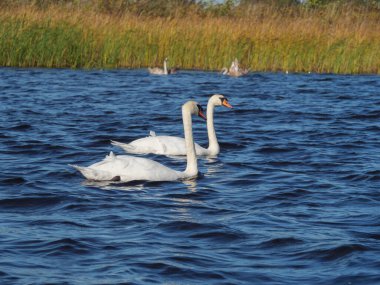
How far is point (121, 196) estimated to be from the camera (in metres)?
8.41

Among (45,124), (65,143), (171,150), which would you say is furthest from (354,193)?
(45,124)

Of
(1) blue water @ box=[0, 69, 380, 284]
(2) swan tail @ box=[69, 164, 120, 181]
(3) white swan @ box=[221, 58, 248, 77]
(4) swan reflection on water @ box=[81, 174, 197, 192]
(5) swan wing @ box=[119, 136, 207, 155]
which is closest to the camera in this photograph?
(1) blue water @ box=[0, 69, 380, 284]

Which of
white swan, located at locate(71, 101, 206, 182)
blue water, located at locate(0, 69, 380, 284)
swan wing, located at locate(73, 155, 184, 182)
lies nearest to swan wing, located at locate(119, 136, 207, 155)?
blue water, located at locate(0, 69, 380, 284)

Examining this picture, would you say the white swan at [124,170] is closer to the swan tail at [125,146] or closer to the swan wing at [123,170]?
the swan wing at [123,170]

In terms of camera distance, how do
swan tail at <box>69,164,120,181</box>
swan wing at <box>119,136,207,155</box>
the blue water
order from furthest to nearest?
swan wing at <box>119,136,207,155</box>, swan tail at <box>69,164,120,181</box>, the blue water

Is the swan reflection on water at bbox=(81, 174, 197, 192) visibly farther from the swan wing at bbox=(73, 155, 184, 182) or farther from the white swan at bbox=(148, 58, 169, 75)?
the white swan at bbox=(148, 58, 169, 75)

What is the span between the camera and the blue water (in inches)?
232

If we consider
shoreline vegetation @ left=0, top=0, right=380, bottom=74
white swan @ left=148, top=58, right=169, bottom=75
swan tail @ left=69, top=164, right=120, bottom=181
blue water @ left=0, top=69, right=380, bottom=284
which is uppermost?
shoreline vegetation @ left=0, top=0, right=380, bottom=74

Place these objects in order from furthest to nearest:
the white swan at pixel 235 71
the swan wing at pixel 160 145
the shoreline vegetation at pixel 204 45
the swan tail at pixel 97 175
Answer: the shoreline vegetation at pixel 204 45 → the white swan at pixel 235 71 → the swan wing at pixel 160 145 → the swan tail at pixel 97 175

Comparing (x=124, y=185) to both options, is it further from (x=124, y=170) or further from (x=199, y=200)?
(x=199, y=200)

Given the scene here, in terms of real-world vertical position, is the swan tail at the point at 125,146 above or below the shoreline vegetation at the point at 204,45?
below

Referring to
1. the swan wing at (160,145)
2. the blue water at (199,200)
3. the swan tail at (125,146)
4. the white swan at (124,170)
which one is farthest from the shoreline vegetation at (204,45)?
the white swan at (124,170)

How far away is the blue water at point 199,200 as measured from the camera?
19.3 feet

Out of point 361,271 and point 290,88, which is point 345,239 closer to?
point 361,271
